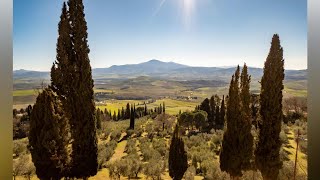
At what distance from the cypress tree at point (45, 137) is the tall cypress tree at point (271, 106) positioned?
8.25 metres

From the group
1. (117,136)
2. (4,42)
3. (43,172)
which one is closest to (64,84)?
(43,172)

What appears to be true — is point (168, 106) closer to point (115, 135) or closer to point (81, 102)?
point (115, 135)

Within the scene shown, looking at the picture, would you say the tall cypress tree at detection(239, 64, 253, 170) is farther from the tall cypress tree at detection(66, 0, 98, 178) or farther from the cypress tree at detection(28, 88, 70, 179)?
the cypress tree at detection(28, 88, 70, 179)

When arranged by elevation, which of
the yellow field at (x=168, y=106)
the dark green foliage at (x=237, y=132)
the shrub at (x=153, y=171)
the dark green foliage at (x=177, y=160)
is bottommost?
the yellow field at (x=168, y=106)

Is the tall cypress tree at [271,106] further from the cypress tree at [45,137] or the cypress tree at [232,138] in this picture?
the cypress tree at [45,137]

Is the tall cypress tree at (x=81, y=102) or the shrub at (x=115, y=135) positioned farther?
the shrub at (x=115, y=135)

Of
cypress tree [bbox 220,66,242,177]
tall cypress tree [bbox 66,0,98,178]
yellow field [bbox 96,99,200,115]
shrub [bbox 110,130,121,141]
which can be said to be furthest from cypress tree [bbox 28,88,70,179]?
yellow field [bbox 96,99,200,115]

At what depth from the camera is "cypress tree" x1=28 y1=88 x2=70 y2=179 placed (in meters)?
11.5

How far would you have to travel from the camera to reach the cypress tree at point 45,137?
1145cm

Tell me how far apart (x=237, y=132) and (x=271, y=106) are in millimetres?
2328

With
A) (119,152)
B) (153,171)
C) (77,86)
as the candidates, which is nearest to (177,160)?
(153,171)

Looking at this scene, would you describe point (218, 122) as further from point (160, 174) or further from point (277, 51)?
point (277, 51)

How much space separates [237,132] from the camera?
616 inches

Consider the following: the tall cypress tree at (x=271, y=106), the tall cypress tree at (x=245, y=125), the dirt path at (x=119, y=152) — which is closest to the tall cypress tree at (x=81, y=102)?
the tall cypress tree at (x=245, y=125)
